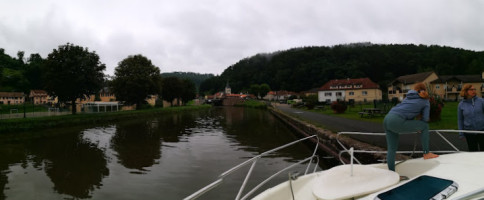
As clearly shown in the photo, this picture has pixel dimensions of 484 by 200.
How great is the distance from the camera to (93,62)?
3064cm

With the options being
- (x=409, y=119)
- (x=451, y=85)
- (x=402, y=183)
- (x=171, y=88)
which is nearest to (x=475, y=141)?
(x=409, y=119)

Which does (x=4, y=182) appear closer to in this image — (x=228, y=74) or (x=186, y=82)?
(x=186, y=82)

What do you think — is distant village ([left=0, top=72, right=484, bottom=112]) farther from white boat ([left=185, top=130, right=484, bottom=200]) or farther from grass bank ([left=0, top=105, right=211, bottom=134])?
white boat ([left=185, top=130, right=484, bottom=200])

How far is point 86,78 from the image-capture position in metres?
29.9

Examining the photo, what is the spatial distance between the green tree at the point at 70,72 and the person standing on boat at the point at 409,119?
31.6 m

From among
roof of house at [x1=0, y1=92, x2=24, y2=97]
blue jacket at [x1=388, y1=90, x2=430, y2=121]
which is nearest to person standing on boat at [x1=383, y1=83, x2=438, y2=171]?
blue jacket at [x1=388, y1=90, x2=430, y2=121]

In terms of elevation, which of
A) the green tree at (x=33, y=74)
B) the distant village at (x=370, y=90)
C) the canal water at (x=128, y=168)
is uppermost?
the green tree at (x=33, y=74)

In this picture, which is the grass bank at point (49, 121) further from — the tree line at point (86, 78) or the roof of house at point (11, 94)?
the roof of house at point (11, 94)

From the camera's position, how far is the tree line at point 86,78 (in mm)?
28812

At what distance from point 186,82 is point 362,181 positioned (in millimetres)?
80760

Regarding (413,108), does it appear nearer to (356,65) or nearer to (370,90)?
(370,90)

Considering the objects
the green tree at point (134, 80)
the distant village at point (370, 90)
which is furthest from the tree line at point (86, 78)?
the distant village at point (370, 90)

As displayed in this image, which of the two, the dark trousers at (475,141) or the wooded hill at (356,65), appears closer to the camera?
the dark trousers at (475,141)

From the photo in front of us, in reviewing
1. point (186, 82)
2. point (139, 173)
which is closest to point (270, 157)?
point (139, 173)
